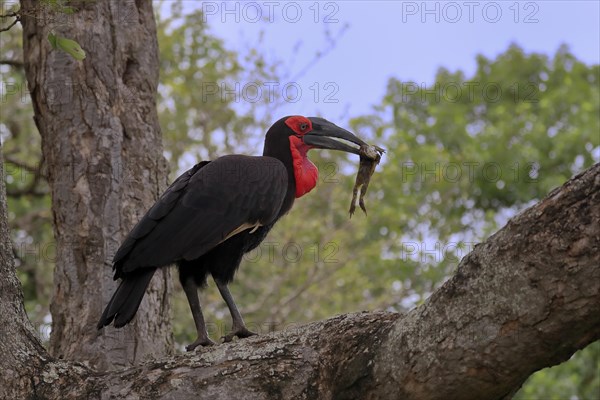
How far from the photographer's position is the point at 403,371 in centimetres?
287

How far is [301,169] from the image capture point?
4961mm

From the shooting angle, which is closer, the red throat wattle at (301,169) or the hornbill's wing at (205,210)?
the hornbill's wing at (205,210)

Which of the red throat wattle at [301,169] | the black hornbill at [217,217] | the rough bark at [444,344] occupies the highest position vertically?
the red throat wattle at [301,169]

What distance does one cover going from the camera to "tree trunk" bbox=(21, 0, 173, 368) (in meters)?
4.46

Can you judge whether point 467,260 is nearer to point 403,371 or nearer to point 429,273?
point 403,371

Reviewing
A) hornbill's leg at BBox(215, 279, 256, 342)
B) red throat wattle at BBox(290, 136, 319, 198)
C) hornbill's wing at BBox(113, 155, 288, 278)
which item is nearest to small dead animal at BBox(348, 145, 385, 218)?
red throat wattle at BBox(290, 136, 319, 198)

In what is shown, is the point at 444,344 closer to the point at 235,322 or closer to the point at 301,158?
the point at 235,322

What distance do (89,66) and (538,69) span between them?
14365mm

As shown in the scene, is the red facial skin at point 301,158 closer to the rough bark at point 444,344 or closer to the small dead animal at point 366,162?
the small dead animal at point 366,162

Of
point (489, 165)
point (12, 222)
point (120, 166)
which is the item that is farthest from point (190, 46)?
point (120, 166)

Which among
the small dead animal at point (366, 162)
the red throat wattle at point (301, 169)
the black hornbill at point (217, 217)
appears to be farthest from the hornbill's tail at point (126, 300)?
the small dead animal at point (366, 162)

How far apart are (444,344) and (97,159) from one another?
2.58 meters

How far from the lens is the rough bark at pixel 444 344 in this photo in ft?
8.33

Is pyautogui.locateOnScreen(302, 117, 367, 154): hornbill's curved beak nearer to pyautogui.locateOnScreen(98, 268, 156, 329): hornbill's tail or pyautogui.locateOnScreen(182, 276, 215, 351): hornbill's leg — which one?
pyautogui.locateOnScreen(182, 276, 215, 351): hornbill's leg
